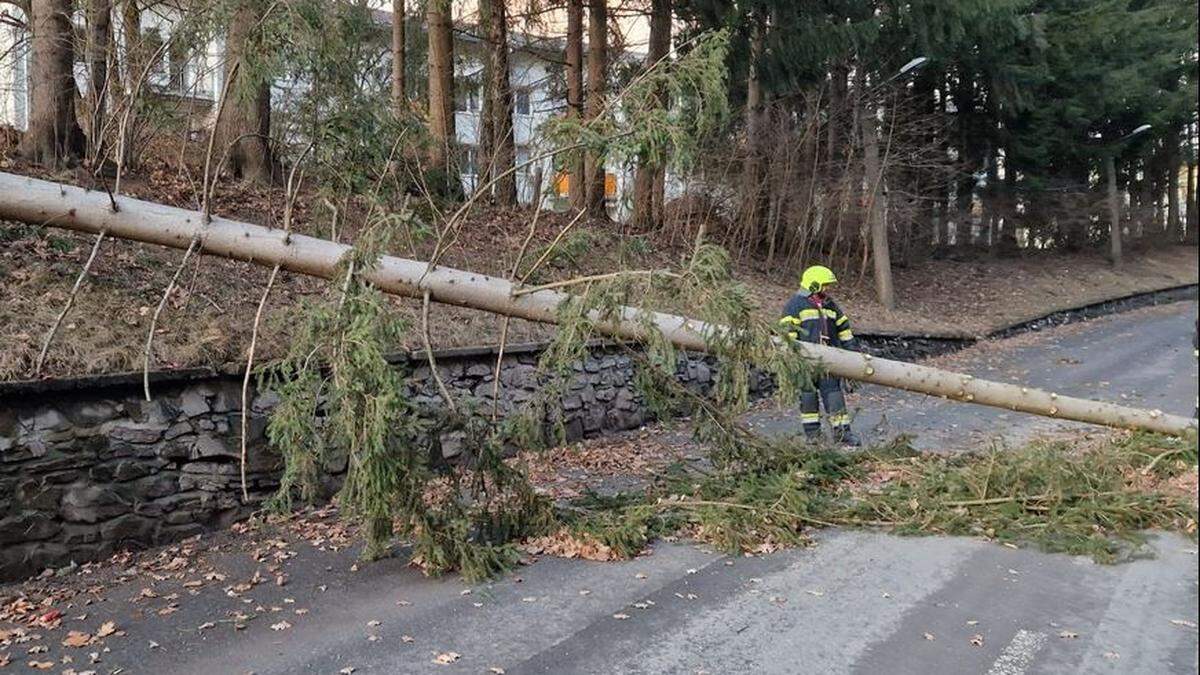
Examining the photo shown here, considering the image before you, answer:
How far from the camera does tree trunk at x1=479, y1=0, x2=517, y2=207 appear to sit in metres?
14.8

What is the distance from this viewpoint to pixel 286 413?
5.21m

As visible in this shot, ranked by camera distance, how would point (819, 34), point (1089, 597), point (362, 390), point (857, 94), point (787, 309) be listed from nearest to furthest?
point (1089, 597), point (362, 390), point (787, 309), point (819, 34), point (857, 94)

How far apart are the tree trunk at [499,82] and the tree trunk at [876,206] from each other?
319 inches

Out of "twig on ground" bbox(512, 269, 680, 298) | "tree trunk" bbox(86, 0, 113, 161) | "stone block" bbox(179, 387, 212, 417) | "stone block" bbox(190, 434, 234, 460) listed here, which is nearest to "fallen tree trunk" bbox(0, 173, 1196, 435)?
"twig on ground" bbox(512, 269, 680, 298)

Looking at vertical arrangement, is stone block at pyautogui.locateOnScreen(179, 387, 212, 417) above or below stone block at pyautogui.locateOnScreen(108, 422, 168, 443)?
above

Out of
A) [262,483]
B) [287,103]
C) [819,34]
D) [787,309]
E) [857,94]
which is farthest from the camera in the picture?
[857,94]

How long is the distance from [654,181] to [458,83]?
418 cm

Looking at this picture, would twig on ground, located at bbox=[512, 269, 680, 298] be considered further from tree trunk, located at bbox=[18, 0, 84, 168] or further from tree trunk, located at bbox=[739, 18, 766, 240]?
tree trunk, located at bbox=[739, 18, 766, 240]

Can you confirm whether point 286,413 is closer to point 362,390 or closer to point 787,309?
point 362,390

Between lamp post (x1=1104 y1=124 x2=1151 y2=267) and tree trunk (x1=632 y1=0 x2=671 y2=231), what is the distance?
11.2 meters

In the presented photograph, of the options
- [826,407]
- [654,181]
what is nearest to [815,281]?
[826,407]

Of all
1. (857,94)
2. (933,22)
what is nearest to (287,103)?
(933,22)

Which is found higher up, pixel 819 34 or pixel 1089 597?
pixel 819 34

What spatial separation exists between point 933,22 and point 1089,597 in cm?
1363
